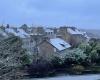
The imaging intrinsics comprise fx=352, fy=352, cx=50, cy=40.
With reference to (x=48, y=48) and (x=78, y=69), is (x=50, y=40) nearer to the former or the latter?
(x=48, y=48)

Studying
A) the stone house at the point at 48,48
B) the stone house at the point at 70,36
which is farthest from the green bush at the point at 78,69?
the stone house at the point at 70,36

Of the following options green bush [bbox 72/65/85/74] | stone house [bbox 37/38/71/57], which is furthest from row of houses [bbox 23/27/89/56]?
green bush [bbox 72/65/85/74]

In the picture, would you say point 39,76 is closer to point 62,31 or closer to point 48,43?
point 48,43

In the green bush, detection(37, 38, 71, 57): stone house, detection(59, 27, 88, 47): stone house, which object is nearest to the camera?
the green bush

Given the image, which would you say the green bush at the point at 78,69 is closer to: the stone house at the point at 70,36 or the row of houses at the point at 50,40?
the row of houses at the point at 50,40

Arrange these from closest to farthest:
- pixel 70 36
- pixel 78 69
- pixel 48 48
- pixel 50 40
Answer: pixel 78 69 < pixel 48 48 < pixel 50 40 < pixel 70 36

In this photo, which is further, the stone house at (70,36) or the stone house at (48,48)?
the stone house at (70,36)

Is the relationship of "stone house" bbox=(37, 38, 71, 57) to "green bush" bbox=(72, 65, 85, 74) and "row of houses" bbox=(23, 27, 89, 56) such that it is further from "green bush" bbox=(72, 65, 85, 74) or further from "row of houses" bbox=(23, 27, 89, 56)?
"green bush" bbox=(72, 65, 85, 74)

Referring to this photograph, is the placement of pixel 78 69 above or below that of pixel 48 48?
below

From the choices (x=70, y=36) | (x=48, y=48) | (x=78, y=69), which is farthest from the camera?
(x=70, y=36)

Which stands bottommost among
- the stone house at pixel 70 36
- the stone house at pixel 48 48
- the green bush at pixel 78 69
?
the green bush at pixel 78 69

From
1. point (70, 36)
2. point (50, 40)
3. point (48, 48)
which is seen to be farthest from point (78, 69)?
point (70, 36)

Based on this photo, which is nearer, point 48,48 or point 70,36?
point 48,48

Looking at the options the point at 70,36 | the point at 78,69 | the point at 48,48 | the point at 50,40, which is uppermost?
the point at 70,36
